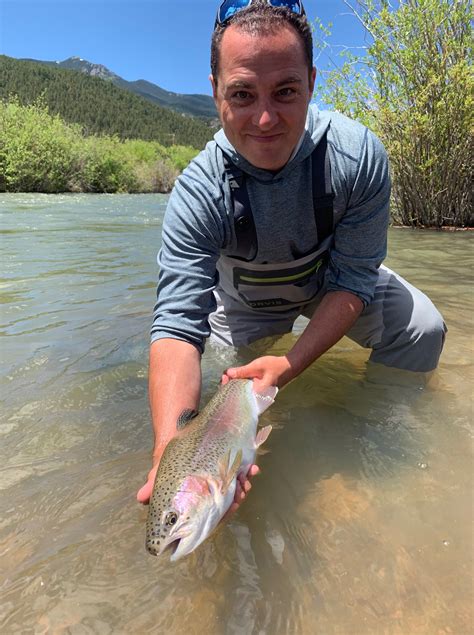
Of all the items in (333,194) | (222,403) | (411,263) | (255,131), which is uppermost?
(255,131)

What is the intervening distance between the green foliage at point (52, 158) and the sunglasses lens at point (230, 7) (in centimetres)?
3281

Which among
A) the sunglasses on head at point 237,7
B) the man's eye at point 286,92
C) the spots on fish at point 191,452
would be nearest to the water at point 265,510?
the spots on fish at point 191,452

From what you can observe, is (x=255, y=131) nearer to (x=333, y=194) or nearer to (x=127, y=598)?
(x=333, y=194)

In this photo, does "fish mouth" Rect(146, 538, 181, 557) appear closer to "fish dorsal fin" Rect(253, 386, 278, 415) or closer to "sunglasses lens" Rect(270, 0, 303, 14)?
"fish dorsal fin" Rect(253, 386, 278, 415)

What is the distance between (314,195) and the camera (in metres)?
2.42

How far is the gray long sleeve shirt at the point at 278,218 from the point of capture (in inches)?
88.6

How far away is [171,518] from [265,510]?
609 mm

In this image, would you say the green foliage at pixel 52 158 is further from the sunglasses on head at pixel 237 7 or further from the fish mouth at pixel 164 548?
the fish mouth at pixel 164 548

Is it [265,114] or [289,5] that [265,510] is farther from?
[289,5]

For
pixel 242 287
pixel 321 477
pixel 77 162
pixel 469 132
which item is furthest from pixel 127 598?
pixel 77 162

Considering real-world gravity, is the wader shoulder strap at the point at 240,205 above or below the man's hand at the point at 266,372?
above

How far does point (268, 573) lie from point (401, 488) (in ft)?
2.23

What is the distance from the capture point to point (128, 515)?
1758 millimetres

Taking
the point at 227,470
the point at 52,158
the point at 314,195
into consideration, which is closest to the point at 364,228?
the point at 314,195
